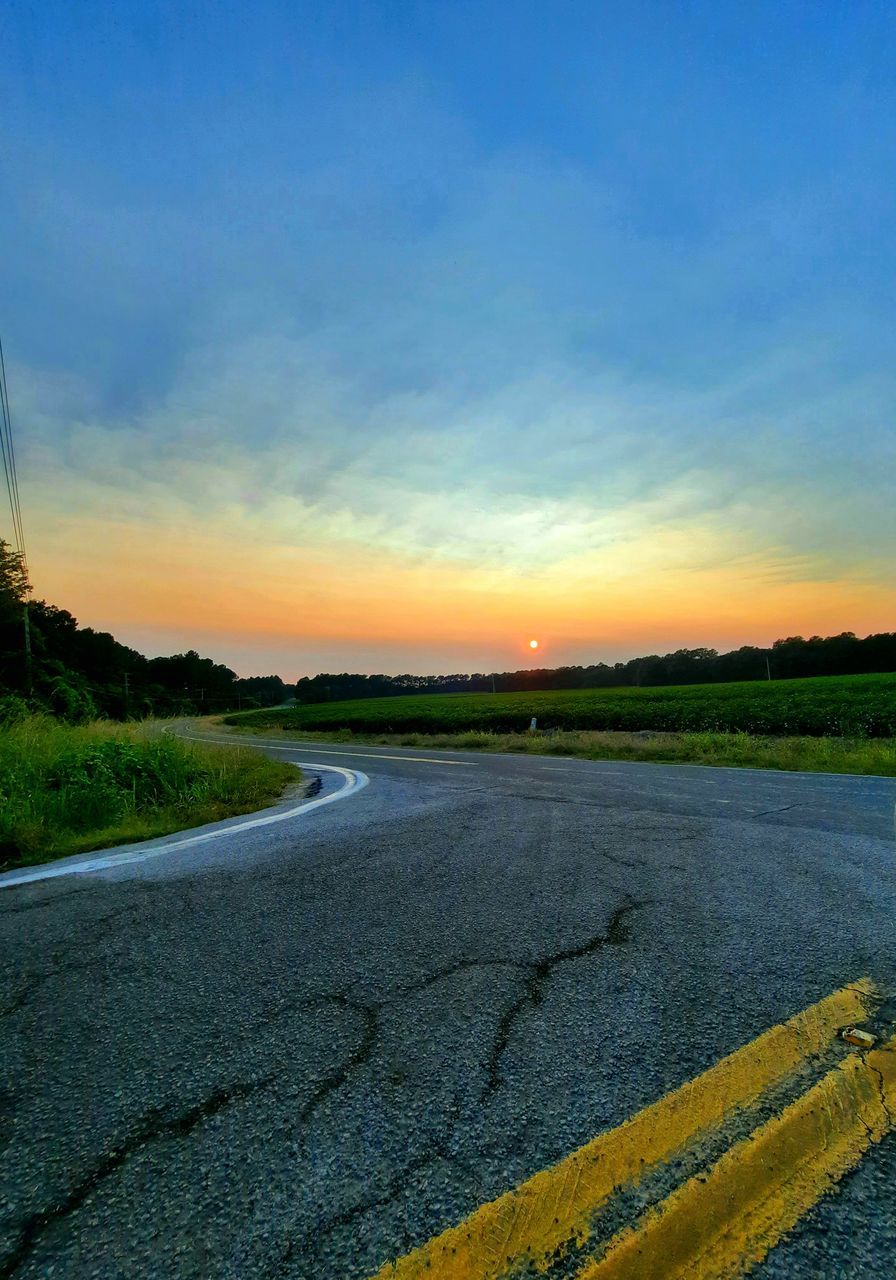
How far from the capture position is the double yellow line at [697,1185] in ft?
3.85

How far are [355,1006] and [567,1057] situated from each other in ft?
2.58

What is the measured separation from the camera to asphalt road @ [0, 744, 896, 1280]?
4.12ft

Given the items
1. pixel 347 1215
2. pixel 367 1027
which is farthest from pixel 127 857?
pixel 347 1215

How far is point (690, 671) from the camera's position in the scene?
74.2 meters

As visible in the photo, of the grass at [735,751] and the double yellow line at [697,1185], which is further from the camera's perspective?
the grass at [735,751]

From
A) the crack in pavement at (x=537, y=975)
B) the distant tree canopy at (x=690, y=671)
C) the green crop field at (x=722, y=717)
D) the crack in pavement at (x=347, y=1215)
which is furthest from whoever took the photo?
the distant tree canopy at (x=690, y=671)

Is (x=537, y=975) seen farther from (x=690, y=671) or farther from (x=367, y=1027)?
(x=690, y=671)

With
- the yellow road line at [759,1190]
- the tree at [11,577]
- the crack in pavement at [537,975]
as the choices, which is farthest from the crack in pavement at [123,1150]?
the tree at [11,577]

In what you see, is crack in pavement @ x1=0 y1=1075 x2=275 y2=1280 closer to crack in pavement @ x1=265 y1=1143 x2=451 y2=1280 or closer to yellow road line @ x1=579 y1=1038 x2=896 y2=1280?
crack in pavement @ x1=265 y1=1143 x2=451 y2=1280

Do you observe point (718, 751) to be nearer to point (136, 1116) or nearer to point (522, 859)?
point (522, 859)

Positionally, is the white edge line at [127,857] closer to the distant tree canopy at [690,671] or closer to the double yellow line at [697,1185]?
the double yellow line at [697,1185]

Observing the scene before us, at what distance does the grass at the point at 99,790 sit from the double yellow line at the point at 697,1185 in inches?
197

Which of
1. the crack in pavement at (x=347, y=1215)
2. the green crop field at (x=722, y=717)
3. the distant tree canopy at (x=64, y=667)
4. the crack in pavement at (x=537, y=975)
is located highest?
the distant tree canopy at (x=64, y=667)

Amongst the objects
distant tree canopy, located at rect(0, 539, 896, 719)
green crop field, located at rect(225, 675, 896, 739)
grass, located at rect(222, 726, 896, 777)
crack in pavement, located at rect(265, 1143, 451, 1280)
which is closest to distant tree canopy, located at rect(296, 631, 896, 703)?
distant tree canopy, located at rect(0, 539, 896, 719)
